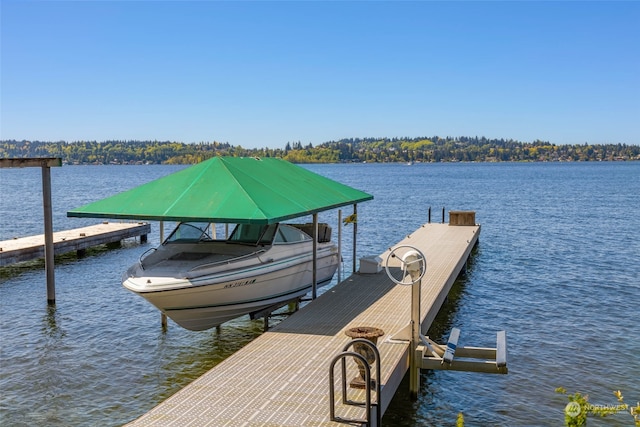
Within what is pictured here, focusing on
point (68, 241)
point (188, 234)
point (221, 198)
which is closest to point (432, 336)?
point (188, 234)

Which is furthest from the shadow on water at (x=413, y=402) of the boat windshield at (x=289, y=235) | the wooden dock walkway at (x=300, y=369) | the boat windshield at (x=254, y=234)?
the boat windshield at (x=254, y=234)

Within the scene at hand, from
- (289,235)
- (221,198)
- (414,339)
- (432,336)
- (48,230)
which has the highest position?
(221,198)

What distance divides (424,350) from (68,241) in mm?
21521

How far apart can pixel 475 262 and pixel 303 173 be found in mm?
13453

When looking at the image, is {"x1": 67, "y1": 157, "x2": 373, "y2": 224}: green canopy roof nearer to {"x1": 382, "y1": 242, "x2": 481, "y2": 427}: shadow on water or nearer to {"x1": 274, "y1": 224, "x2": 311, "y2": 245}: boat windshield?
{"x1": 274, "y1": 224, "x2": 311, "y2": 245}: boat windshield

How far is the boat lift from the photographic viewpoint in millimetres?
10898

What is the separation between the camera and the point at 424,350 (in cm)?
1152

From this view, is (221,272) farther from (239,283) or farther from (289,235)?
(289,235)

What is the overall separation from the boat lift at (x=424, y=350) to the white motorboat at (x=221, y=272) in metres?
4.10

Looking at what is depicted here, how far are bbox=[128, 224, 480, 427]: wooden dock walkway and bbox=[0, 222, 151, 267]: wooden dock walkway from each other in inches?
579

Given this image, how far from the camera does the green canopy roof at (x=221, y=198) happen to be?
13.3 metres

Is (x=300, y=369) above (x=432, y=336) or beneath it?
above

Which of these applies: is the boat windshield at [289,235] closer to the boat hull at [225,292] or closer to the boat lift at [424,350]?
the boat hull at [225,292]

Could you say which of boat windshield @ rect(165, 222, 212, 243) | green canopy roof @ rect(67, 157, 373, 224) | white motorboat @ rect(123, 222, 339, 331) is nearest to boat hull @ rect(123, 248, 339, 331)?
white motorboat @ rect(123, 222, 339, 331)
